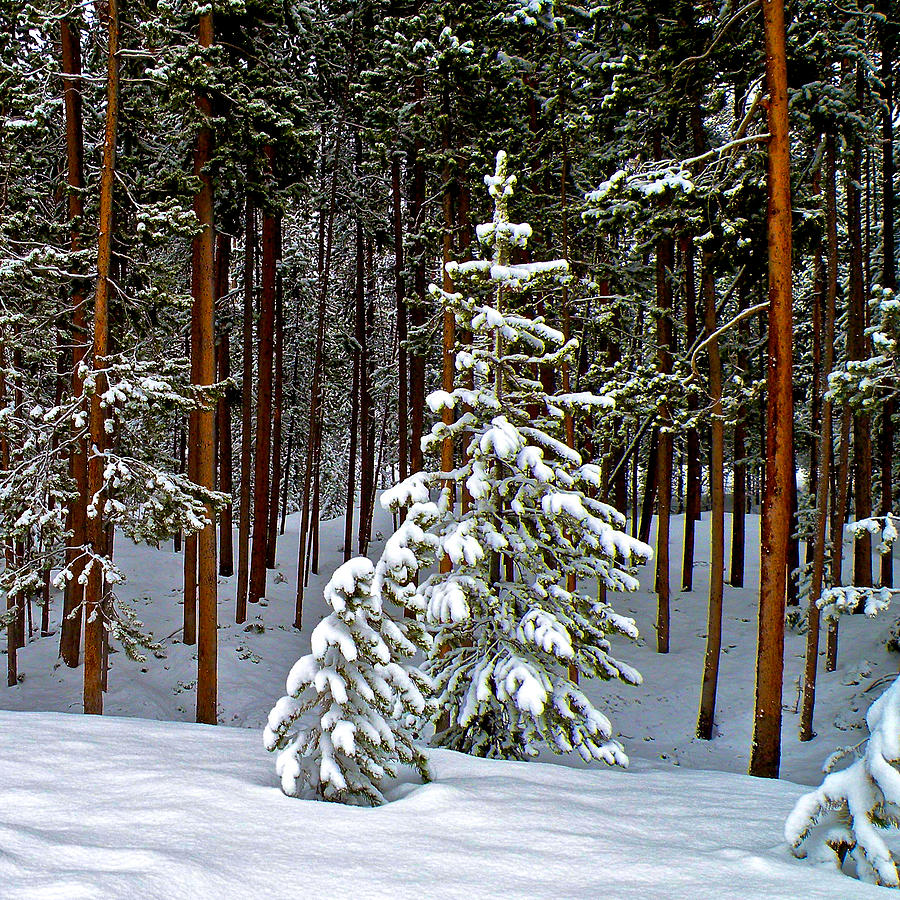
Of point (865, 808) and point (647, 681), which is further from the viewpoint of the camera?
point (647, 681)

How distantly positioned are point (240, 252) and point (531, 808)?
22297 mm

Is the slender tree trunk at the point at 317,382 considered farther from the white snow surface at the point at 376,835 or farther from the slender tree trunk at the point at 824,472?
the white snow surface at the point at 376,835

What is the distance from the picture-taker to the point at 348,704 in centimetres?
475

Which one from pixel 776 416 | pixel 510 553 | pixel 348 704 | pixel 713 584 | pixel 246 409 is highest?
pixel 246 409

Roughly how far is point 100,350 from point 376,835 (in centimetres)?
861

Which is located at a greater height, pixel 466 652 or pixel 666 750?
pixel 466 652

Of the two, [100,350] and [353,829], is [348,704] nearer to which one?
[353,829]

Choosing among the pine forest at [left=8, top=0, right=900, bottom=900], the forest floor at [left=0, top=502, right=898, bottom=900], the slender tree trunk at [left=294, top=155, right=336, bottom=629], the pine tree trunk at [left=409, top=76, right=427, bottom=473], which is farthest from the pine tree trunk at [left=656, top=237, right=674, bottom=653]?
the slender tree trunk at [left=294, top=155, right=336, bottom=629]

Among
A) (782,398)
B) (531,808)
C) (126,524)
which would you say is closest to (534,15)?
(782,398)

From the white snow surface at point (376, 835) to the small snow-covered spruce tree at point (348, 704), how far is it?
0.80 ft

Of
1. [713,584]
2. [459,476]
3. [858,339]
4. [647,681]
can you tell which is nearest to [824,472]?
[713,584]

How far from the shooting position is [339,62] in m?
17.3

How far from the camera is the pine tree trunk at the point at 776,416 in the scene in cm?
763

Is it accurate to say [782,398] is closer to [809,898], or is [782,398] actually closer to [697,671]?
[809,898]
